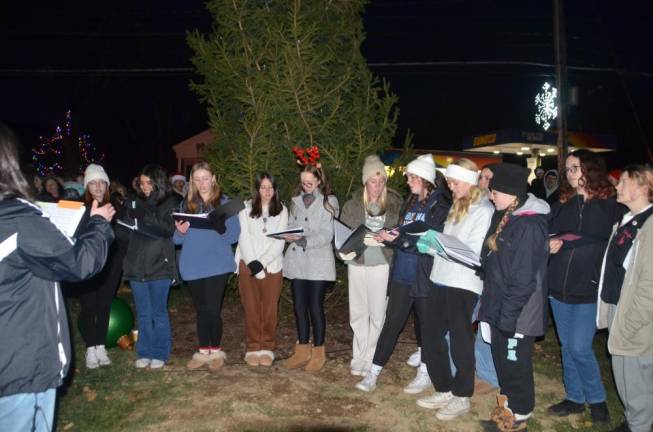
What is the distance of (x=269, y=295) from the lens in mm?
6199

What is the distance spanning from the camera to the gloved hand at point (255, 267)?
597 centimetres

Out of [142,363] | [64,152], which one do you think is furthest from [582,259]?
[64,152]

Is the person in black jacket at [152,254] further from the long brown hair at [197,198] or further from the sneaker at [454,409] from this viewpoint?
the sneaker at [454,409]

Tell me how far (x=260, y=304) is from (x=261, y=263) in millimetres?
553

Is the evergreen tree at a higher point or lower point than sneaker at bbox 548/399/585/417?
higher

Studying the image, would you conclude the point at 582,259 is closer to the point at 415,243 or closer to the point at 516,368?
the point at 516,368

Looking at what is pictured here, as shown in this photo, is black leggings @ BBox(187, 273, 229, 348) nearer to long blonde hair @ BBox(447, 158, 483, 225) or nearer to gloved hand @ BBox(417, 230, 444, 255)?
gloved hand @ BBox(417, 230, 444, 255)

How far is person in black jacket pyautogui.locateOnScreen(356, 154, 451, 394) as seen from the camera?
5.08 metres

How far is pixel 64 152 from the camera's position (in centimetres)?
3466

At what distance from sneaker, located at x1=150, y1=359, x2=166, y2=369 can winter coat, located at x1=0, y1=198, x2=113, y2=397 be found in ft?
11.3

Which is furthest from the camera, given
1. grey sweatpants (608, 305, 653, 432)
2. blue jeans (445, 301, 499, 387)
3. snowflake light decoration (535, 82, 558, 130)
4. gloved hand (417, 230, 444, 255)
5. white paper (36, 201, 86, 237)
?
snowflake light decoration (535, 82, 558, 130)

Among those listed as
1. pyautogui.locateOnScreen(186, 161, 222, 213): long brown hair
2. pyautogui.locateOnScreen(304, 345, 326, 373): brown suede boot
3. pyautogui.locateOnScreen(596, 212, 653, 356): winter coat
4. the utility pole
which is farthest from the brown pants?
the utility pole

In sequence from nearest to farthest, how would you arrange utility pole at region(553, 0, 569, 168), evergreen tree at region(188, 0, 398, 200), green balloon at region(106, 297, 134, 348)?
green balloon at region(106, 297, 134, 348)
evergreen tree at region(188, 0, 398, 200)
utility pole at region(553, 0, 569, 168)

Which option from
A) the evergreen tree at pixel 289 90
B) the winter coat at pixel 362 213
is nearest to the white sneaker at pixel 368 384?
the winter coat at pixel 362 213
